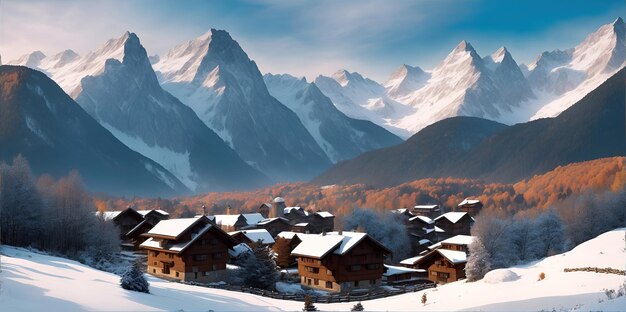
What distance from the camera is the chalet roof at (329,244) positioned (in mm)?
61219

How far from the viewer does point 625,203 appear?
91312 millimetres

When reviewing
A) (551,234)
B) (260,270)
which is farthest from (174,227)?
(551,234)

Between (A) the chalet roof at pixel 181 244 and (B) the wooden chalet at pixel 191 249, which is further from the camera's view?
(B) the wooden chalet at pixel 191 249

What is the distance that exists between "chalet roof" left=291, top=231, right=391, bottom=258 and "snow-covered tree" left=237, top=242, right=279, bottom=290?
579cm

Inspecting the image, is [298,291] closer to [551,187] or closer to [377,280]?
[377,280]

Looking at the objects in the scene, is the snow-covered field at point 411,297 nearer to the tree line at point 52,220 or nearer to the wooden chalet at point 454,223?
the tree line at point 52,220

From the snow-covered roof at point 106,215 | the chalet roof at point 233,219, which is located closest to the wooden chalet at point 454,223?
the chalet roof at point 233,219

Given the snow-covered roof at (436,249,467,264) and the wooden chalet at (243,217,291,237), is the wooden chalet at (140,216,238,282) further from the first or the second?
the wooden chalet at (243,217,291,237)

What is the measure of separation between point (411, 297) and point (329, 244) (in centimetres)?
1943

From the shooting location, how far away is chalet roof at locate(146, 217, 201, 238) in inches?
2393

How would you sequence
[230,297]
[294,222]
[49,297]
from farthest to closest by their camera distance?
[294,222], [230,297], [49,297]

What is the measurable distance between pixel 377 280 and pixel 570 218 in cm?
4872

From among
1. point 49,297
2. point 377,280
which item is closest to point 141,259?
point 377,280

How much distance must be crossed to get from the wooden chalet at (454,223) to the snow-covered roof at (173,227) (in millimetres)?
74682
